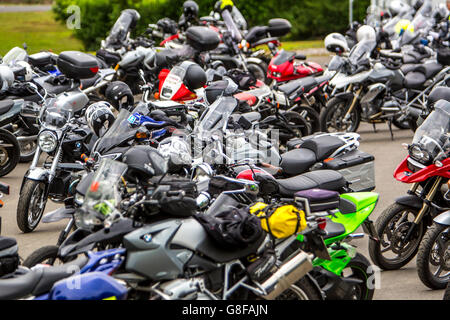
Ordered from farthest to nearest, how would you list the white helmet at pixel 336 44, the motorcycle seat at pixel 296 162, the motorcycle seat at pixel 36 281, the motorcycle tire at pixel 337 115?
the white helmet at pixel 336 44 < the motorcycle tire at pixel 337 115 < the motorcycle seat at pixel 296 162 < the motorcycle seat at pixel 36 281

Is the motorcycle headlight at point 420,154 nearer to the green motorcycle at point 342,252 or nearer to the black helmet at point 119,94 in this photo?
the green motorcycle at point 342,252

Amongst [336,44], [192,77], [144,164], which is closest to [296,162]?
[192,77]

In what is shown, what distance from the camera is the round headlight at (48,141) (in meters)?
7.41

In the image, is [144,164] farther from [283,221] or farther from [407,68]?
[407,68]

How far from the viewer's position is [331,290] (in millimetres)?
5117

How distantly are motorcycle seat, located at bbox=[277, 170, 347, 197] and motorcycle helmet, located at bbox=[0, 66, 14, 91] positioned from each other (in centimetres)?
525

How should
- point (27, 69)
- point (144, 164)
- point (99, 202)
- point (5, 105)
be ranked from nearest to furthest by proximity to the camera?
point (99, 202) < point (144, 164) < point (5, 105) < point (27, 69)

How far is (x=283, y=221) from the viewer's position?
193 inches

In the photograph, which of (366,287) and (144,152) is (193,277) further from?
(366,287)

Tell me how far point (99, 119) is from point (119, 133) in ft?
2.55

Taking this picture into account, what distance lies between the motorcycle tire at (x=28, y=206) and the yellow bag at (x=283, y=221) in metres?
3.18

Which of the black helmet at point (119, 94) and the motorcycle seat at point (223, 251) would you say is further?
the black helmet at point (119, 94)

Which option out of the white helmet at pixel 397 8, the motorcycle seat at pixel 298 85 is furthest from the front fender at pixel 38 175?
the white helmet at pixel 397 8

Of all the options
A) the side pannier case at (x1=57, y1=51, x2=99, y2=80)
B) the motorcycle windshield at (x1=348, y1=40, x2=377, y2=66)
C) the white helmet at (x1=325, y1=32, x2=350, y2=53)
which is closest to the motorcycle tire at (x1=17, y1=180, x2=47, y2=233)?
the side pannier case at (x1=57, y1=51, x2=99, y2=80)
